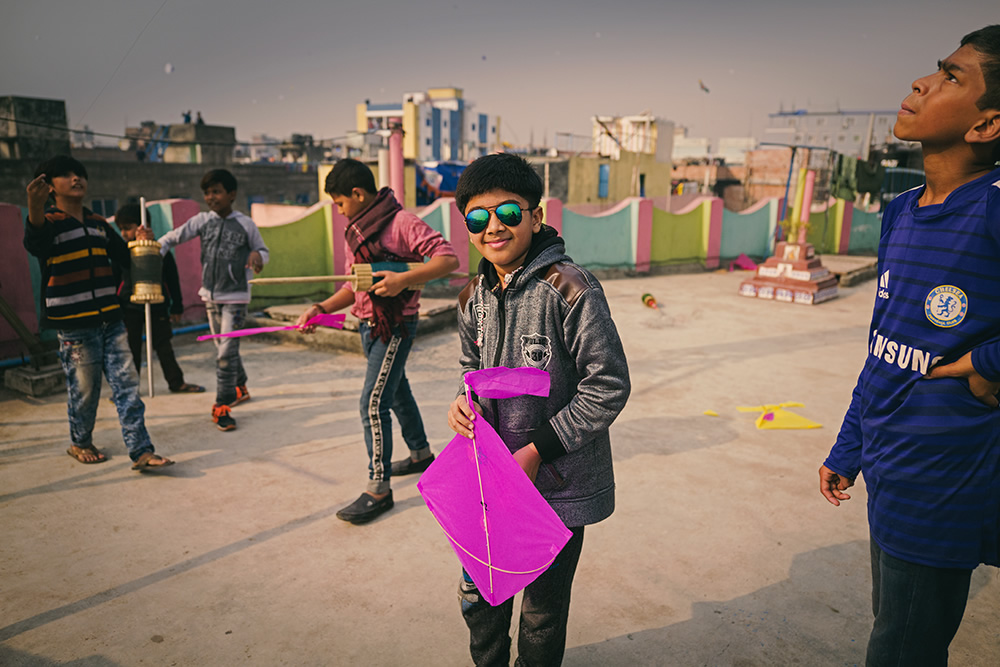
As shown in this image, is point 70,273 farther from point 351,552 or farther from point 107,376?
point 351,552

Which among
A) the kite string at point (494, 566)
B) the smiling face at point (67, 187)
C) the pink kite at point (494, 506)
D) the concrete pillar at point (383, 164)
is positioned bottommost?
Result: the kite string at point (494, 566)

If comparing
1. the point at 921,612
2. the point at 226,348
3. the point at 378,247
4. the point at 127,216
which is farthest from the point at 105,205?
the point at 921,612

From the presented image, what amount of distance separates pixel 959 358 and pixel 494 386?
1163mm

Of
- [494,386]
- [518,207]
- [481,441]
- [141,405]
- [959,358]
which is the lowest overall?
[141,405]

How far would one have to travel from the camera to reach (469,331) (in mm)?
2137

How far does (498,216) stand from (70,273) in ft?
11.2

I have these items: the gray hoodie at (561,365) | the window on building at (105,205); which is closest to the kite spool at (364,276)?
the gray hoodie at (561,365)

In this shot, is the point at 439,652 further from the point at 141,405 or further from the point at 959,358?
the point at 141,405

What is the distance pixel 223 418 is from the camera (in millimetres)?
4902

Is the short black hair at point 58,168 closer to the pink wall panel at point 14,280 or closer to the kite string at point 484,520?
the pink wall panel at point 14,280

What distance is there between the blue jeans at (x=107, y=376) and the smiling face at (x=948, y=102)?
433 centimetres

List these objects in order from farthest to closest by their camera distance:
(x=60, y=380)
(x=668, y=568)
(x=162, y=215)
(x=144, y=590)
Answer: (x=162, y=215) < (x=60, y=380) < (x=668, y=568) < (x=144, y=590)

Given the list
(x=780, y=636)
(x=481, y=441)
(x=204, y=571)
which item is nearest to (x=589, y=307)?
(x=481, y=441)

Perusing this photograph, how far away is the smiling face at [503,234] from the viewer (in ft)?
6.04
